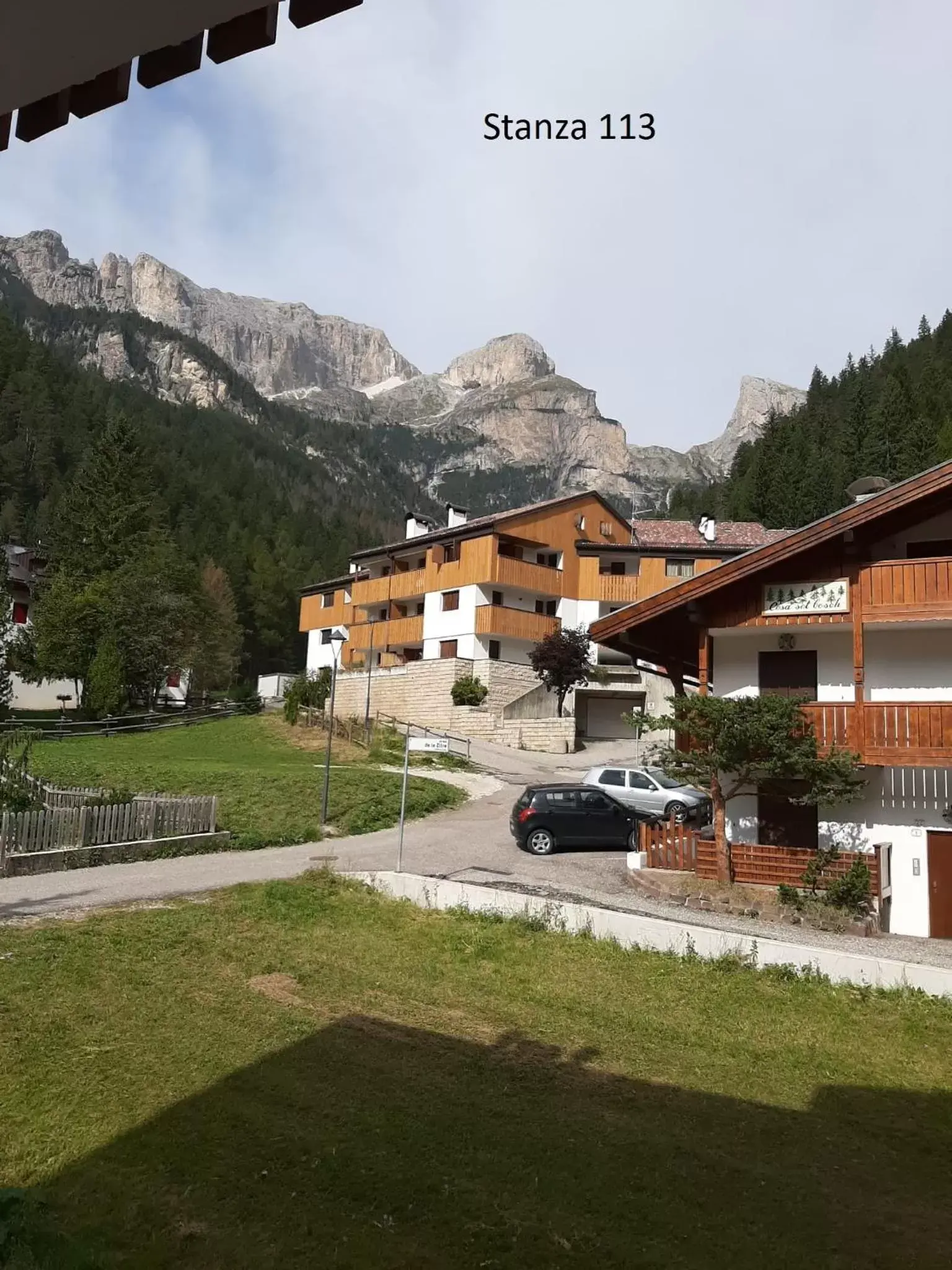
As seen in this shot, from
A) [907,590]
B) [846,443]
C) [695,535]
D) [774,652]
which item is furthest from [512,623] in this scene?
[846,443]

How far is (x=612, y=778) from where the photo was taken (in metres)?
24.9

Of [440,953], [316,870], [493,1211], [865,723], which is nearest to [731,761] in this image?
[865,723]

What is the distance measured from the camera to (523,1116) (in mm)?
7625

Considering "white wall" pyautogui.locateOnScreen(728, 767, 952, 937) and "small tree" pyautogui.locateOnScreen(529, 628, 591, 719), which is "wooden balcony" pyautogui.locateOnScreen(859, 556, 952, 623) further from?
"small tree" pyautogui.locateOnScreen(529, 628, 591, 719)

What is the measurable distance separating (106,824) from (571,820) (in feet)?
32.7

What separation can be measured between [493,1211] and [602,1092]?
268 centimetres

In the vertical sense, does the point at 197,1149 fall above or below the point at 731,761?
below

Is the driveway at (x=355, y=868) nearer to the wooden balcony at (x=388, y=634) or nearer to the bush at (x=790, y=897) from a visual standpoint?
the bush at (x=790, y=897)

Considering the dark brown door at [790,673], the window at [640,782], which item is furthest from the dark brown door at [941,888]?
the window at [640,782]

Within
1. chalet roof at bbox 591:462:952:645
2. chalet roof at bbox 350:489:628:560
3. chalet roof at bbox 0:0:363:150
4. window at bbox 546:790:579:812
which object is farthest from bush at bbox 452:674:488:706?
chalet roof at bbox 0:0:363:150

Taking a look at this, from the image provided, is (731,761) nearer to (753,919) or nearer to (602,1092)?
(753,919)

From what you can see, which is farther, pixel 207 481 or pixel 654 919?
pixel 207 481

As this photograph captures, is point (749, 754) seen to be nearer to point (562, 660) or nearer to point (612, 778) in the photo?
point (612, 778)

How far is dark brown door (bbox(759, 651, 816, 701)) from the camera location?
62.6 ft
